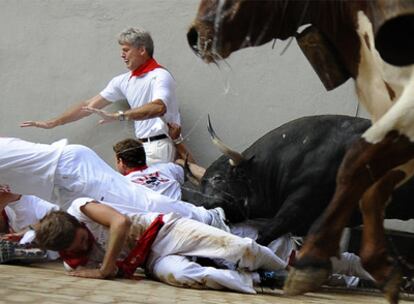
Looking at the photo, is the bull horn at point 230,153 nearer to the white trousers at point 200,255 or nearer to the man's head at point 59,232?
the white trousers at point 200,255

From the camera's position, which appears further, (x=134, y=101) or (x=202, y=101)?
(x=202, y=101)

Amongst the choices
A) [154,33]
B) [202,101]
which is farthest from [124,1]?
[202,101]

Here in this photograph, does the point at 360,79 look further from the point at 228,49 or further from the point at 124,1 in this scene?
the point at 124,1

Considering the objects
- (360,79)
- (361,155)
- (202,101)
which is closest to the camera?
(361,155)

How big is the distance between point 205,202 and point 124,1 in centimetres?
260

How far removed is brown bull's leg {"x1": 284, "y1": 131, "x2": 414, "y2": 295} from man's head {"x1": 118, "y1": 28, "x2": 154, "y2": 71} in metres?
4.70

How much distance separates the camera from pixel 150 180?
7.38 m

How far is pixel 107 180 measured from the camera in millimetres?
6711

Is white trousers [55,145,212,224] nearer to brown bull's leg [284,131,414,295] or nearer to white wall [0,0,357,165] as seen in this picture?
white wall [0,0,357,165]

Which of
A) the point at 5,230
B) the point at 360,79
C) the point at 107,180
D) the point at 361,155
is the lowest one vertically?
the point at 5,230

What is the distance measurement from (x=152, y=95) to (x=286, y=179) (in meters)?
1.35

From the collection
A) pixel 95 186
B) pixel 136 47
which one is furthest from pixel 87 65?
pixel 95 186

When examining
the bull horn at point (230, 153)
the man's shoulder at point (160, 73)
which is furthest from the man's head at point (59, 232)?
the man's shoulder at point (160, 73)

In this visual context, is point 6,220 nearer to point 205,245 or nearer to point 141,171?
point 141,171
